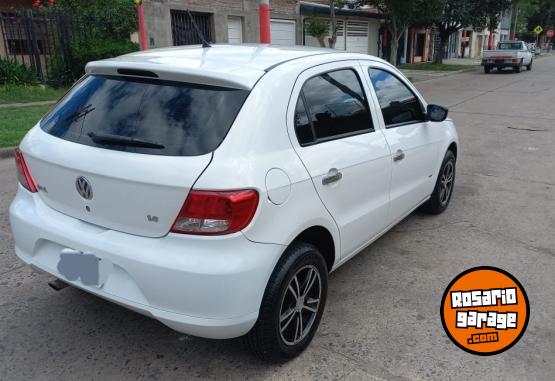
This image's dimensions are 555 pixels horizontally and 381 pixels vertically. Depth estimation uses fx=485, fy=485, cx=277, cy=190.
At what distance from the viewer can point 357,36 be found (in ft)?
93.1

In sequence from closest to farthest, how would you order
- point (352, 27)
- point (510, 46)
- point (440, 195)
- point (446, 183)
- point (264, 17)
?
1. point (440, 195)
2. point (446, 183)
3. point (264, 17)
4. point (352, 27)
5. point (510, 46)

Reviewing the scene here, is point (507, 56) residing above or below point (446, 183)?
below

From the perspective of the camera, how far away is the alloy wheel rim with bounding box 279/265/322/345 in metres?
2.68

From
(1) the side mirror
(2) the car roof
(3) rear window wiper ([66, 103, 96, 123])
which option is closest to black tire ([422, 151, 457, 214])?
(1) the side mirror

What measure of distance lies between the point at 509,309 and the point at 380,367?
1008 millimetres

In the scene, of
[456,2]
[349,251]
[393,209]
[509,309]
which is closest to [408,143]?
[393,209]

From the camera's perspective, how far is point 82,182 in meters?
2.52

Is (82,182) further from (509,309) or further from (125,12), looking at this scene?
(125,12)

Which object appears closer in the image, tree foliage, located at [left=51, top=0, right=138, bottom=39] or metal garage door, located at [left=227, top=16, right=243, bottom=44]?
tree foliage, located at [left=51, top=0, right=138, bottom=39]

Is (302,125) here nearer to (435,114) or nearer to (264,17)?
(435,114)

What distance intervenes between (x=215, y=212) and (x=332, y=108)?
1217 millimetres

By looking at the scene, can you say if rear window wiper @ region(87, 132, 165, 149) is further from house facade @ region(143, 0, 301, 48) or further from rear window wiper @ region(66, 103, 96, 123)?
house facade @ region(143, 0, 301, 48)

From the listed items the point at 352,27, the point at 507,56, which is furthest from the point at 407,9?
the point at 507,56

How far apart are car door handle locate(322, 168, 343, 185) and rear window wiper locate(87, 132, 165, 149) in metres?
0.94
